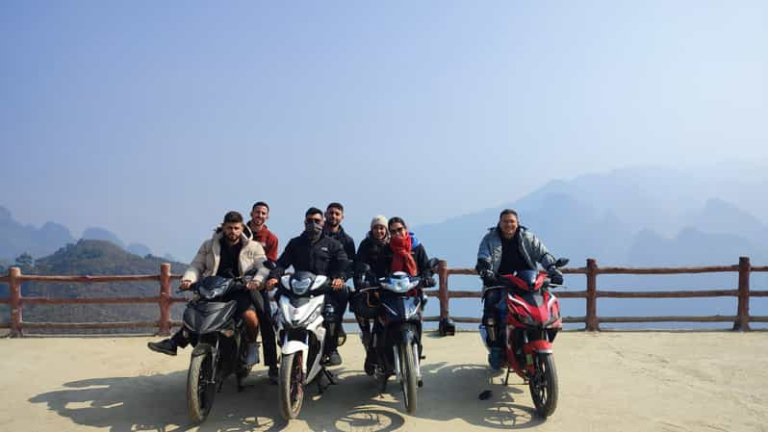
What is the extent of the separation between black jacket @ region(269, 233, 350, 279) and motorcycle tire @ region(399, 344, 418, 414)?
106 centimetres

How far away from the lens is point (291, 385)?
439 cm

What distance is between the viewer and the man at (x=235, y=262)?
4.79 meters

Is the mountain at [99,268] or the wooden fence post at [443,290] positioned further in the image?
the mountain at [99,268]

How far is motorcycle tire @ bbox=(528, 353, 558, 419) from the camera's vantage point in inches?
169

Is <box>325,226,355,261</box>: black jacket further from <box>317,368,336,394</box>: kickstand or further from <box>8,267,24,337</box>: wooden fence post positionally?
<box>8,267,24,337</box>: wooden fence post

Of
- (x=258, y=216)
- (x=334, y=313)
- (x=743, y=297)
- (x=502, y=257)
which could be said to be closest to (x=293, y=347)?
(x=334, y=313)

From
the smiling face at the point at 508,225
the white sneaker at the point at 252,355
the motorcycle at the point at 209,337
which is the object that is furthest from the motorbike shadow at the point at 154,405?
the smiling face at the point at 508,225

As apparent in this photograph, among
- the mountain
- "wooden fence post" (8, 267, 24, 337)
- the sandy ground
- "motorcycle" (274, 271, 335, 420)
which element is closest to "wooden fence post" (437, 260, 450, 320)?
the sandy ground

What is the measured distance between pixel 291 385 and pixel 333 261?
1319 mm

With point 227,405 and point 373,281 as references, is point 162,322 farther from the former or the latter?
point 373,281

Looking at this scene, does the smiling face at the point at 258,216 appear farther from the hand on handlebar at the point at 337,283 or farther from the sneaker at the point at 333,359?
the sneaker at the point at 333,359

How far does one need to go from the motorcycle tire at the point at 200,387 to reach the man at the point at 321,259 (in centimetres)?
111

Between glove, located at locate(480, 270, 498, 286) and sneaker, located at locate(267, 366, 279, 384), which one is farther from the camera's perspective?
sneaker, located at locate(267, 366, 279, 384)

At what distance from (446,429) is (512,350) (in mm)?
1003
